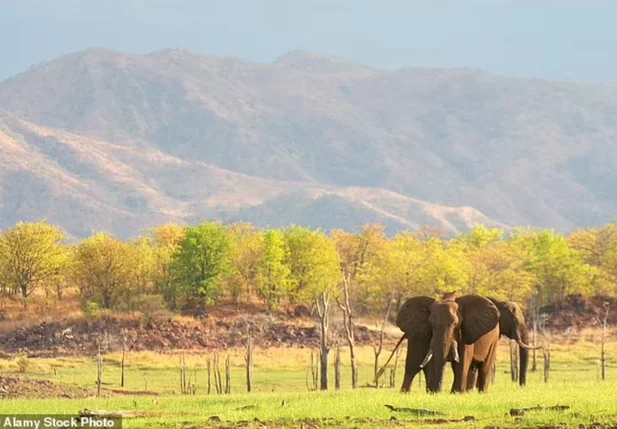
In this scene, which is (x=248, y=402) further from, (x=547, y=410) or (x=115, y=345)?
(x=115, y=345)

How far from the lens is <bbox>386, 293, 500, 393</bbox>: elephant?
3528 cm

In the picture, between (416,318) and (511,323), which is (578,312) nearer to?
(511,323)

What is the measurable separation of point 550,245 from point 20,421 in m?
120

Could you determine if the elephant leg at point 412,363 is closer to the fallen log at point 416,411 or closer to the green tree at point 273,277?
the fallen log at point 416,411

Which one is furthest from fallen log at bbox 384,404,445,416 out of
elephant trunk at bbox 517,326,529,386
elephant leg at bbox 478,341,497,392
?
elephant trunk at bbox 517,326,529,386

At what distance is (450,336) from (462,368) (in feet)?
4.69

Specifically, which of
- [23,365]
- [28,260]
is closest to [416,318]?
[23,365]

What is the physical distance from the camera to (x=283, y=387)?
232 ft

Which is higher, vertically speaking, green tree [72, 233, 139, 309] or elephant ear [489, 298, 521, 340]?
green tree [72, 233, 139, 309]

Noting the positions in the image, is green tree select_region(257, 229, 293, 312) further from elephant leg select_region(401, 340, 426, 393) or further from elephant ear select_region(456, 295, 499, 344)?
elephant ear select_region(456, 295, 499, 344)

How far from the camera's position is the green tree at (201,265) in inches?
4476

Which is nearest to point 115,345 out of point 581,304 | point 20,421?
point 581,304

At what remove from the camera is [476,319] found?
121 ft

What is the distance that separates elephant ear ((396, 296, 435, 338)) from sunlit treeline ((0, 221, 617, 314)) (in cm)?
7044
